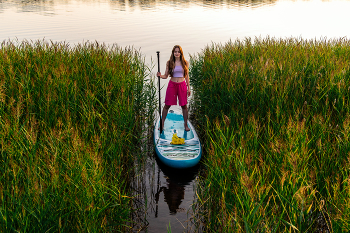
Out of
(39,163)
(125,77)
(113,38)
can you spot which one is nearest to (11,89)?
(125,77)

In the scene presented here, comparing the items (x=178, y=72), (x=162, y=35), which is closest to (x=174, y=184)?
(x=178, y=72)

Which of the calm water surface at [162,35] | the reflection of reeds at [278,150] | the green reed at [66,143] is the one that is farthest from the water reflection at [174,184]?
the green reed at [66,143]

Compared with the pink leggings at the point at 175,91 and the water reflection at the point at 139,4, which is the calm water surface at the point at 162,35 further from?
the water reflection at the point at 139,4

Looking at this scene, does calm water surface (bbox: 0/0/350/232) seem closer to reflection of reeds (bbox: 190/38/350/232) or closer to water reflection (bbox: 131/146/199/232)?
water reflection (bbox: 131/146/199/232)

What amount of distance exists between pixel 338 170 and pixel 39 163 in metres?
3.67

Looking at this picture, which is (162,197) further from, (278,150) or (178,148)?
(278,150)

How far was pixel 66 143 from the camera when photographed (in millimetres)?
3996

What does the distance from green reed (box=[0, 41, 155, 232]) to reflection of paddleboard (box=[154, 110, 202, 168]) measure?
636 mm

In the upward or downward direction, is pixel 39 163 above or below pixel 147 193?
above

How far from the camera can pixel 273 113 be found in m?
5.21

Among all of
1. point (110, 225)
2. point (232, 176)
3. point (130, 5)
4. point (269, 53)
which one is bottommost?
point (110, 225)

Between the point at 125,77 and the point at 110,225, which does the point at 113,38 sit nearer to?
the point at 125,77

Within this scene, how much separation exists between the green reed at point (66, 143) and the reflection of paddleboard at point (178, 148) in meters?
0.64

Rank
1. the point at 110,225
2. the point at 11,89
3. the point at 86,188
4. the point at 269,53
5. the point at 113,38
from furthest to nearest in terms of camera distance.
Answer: the point at 113,38 < the point at 269,53 < the point at 11,89 < the point at 110,225 < the point at 86,188
